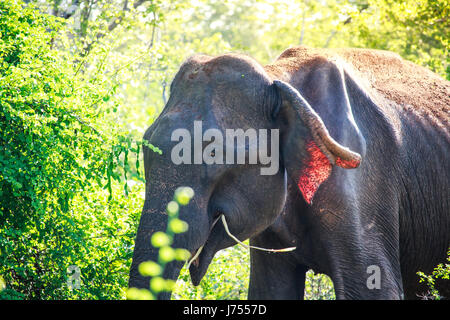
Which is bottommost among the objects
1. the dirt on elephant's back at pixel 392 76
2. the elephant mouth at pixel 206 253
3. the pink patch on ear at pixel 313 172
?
the elephant mouth at pixel 206 253

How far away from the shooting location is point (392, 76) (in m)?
4.73

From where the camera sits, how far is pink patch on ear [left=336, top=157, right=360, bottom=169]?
350 cm

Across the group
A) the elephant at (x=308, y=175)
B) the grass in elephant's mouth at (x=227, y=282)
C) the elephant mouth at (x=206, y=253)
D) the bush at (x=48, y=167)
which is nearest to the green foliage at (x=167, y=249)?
the elephant at (x=308, y=175)

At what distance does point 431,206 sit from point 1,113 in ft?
8.89

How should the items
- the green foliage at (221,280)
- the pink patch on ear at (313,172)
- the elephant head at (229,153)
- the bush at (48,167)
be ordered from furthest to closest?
1. the green foliage at (221,280)
2. the bush at (48,167)
3. the pink patch on ear at (313,172)
4. the elephant head at (229,153)

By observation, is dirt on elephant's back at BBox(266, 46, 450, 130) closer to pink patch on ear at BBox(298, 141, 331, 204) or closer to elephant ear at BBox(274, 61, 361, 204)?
elephant ear at BBox(274, 61, 361, 204)

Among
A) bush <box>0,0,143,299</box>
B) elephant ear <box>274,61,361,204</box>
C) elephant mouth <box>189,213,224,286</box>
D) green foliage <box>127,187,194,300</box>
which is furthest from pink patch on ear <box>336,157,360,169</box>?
bush <box>0,0,143,299</box>

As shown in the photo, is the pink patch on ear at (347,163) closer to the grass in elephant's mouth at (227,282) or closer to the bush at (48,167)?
the bush at (48,167)

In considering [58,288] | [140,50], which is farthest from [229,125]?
[140,50]

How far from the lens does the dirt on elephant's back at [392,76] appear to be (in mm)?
4234

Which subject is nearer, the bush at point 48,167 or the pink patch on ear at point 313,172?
the pink patch on ear at point 313,172
